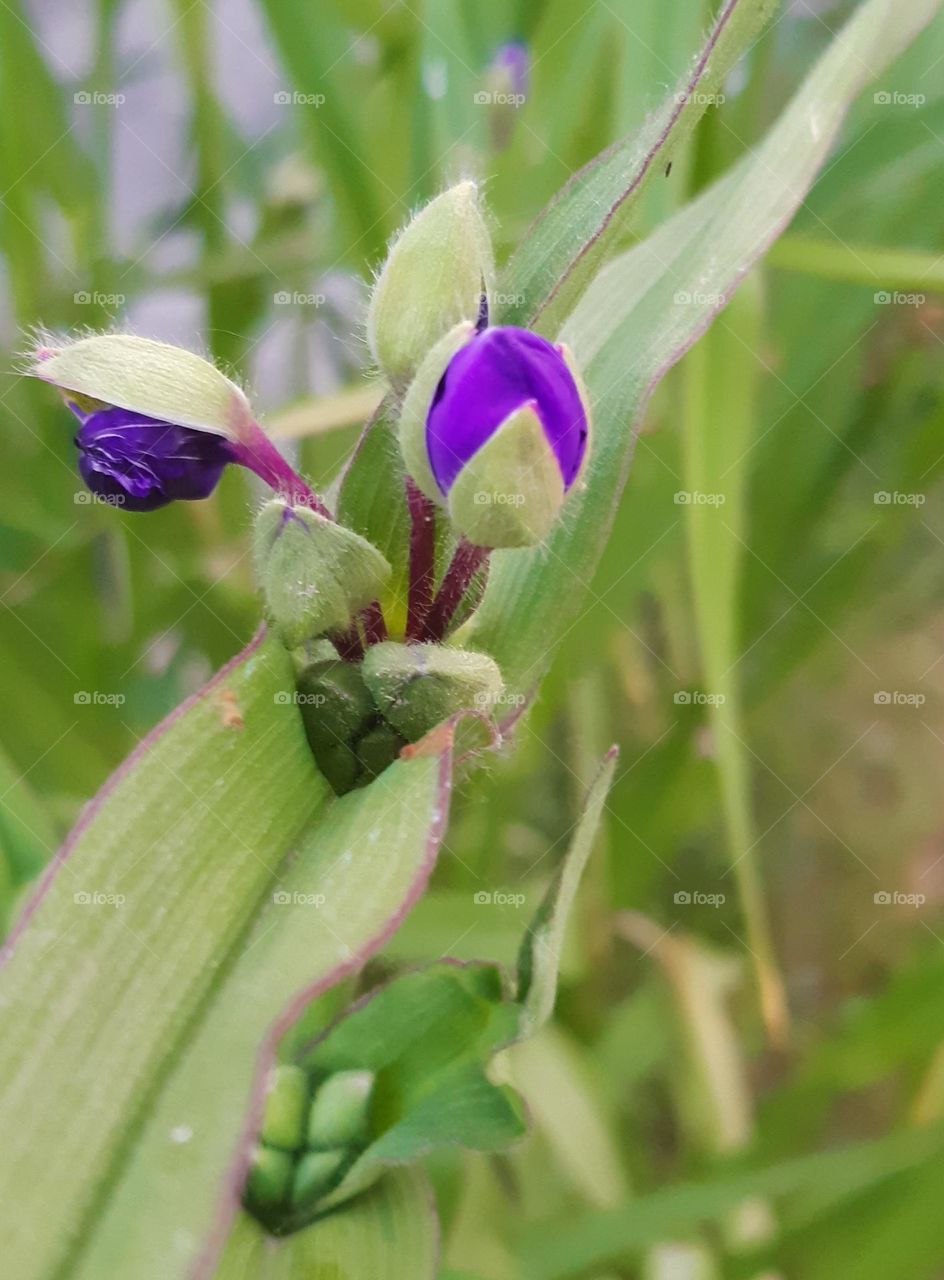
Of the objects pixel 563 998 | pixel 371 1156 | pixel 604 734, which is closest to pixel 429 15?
pixel 604 734

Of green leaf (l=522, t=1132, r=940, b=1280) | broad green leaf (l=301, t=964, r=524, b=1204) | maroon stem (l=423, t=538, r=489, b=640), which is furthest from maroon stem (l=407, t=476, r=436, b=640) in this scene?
green leaf (l=522, t=1132, r=940, b=1280)

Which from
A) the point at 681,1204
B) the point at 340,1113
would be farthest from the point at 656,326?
the point at 681,1204

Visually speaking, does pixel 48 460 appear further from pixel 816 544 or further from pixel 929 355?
pixel 929 355

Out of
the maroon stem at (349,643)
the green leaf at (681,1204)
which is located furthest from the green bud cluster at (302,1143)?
the green leaf at (681,1204)

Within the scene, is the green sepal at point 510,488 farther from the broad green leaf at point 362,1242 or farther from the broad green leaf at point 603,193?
the broad green leaf at point 362,1242

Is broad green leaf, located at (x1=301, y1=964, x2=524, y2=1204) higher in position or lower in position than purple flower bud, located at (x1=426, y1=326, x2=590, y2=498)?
lower

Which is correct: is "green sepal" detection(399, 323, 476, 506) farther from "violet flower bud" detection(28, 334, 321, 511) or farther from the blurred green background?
the blurred green background
